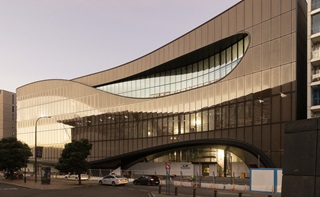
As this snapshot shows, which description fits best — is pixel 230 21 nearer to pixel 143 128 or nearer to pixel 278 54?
pixel 278 54

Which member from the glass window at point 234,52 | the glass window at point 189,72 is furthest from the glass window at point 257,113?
the glass window at point 189,72

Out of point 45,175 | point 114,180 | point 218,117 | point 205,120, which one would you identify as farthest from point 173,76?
point 45,175

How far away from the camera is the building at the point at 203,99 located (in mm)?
41219

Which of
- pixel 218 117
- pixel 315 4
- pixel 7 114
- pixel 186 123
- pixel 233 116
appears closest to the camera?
pixel 315 4

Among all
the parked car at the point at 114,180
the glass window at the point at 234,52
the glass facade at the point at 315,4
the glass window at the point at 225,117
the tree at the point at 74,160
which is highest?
the glass facade at the point at 315,4

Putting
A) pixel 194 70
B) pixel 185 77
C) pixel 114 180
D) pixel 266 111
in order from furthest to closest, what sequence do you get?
pixel 185 77
pixel 194 70
pixel 114 180
pixel 266 111

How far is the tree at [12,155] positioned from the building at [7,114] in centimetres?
8872

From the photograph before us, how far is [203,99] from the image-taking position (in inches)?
2117

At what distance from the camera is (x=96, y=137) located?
75.1m

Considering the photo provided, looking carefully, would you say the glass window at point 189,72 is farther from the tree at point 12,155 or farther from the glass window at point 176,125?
the tree at point 12,155

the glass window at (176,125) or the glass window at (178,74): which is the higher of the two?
the glass window at (178,74)

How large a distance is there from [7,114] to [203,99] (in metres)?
118

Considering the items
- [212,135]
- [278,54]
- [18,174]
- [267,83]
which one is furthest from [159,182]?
[18,174]

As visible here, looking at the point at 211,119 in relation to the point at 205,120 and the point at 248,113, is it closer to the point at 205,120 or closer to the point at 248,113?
the point at 205,120
